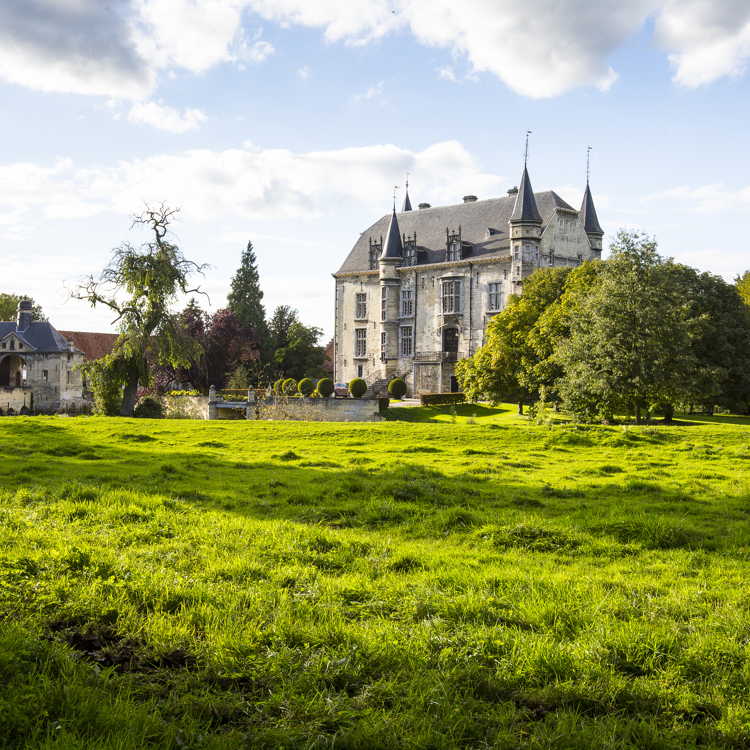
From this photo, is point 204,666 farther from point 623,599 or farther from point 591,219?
point 591,219

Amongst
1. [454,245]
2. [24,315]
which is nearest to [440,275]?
[454,245]

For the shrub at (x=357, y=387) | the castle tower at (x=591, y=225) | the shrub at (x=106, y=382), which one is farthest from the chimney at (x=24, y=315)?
the castle tower at (x=591, y=225)

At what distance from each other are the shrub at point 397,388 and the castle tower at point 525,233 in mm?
12132

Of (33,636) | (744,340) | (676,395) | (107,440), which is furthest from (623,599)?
(744,340)

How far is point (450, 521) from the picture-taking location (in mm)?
8398

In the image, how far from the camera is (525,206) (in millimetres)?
48031

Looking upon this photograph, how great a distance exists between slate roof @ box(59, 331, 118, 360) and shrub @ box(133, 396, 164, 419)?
36380 mm

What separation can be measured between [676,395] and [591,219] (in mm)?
29012

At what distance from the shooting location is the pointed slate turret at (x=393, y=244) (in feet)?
186

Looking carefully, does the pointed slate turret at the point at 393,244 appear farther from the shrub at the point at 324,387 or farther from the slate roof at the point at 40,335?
the slate roof at the point at 40,335

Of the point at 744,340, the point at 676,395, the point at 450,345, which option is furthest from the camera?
the point at 450,345

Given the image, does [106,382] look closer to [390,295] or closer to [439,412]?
[439,412]

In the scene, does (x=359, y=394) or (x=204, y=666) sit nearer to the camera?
(x=204, y=666)

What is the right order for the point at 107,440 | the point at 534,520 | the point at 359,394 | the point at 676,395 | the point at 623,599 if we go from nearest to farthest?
the point at 623,599 → the point at 534,520 → the point at 107,440 → the point at 676,395 → the point at 359,394
